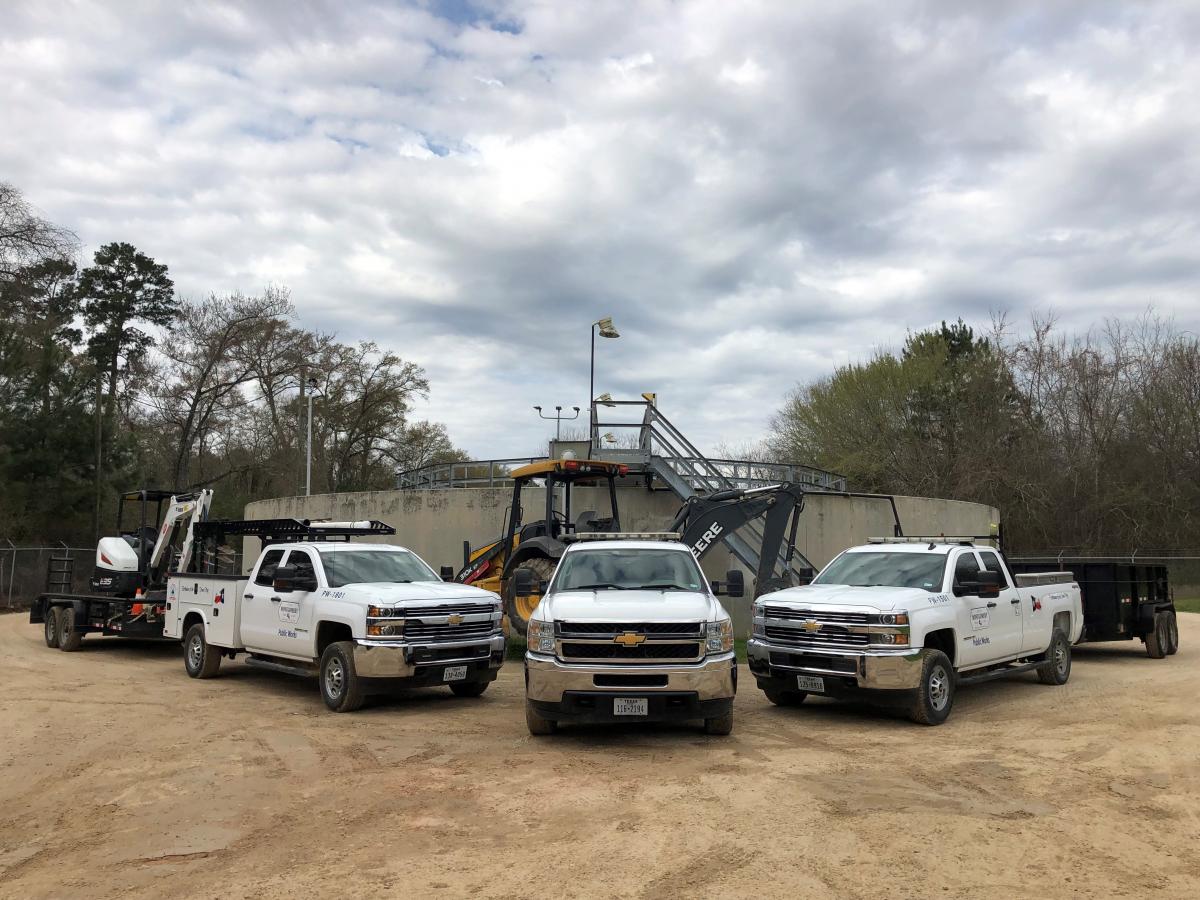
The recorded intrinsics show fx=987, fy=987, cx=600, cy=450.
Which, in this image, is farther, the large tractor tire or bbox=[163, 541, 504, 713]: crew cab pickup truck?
the large tractor tire

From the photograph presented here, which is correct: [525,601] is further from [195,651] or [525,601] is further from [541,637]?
[541,637]

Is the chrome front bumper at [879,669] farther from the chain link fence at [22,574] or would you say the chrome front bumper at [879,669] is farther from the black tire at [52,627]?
the chain link fence at [22,574]

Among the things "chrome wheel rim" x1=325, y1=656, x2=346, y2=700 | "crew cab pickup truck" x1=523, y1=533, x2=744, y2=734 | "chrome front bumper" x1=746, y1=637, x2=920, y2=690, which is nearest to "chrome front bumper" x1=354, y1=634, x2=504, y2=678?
"chrome wheel rim" x1=325, y1=656, x2=346, y2=700

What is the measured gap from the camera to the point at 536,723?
9734 mm

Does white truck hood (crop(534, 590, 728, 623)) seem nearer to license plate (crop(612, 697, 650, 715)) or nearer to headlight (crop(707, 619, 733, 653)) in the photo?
headlight (crop(707, 619, 733, 653))

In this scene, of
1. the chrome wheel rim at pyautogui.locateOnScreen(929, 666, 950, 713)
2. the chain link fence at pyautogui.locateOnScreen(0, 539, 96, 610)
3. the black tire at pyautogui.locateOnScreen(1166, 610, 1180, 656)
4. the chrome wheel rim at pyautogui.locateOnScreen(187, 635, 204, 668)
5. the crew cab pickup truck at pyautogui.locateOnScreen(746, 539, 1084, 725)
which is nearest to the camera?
the crew cab pickup truck at pyautogui.locateOnScreen(746, 539, 1084, 725)

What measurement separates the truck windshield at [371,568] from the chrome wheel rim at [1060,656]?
876 cm

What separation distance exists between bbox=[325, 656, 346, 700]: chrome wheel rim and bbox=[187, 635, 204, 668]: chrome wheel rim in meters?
4.08

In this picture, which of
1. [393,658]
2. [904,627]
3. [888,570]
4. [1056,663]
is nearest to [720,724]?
[904,627]

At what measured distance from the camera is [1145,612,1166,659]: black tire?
672 inches

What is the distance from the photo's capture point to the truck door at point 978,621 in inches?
450

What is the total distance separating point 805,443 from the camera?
A: 4591 cm

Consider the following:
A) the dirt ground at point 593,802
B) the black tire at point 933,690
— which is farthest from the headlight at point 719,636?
the black tire at point 933,690

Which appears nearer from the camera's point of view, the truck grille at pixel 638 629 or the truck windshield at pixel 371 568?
the truck grille at pixel 638 629
